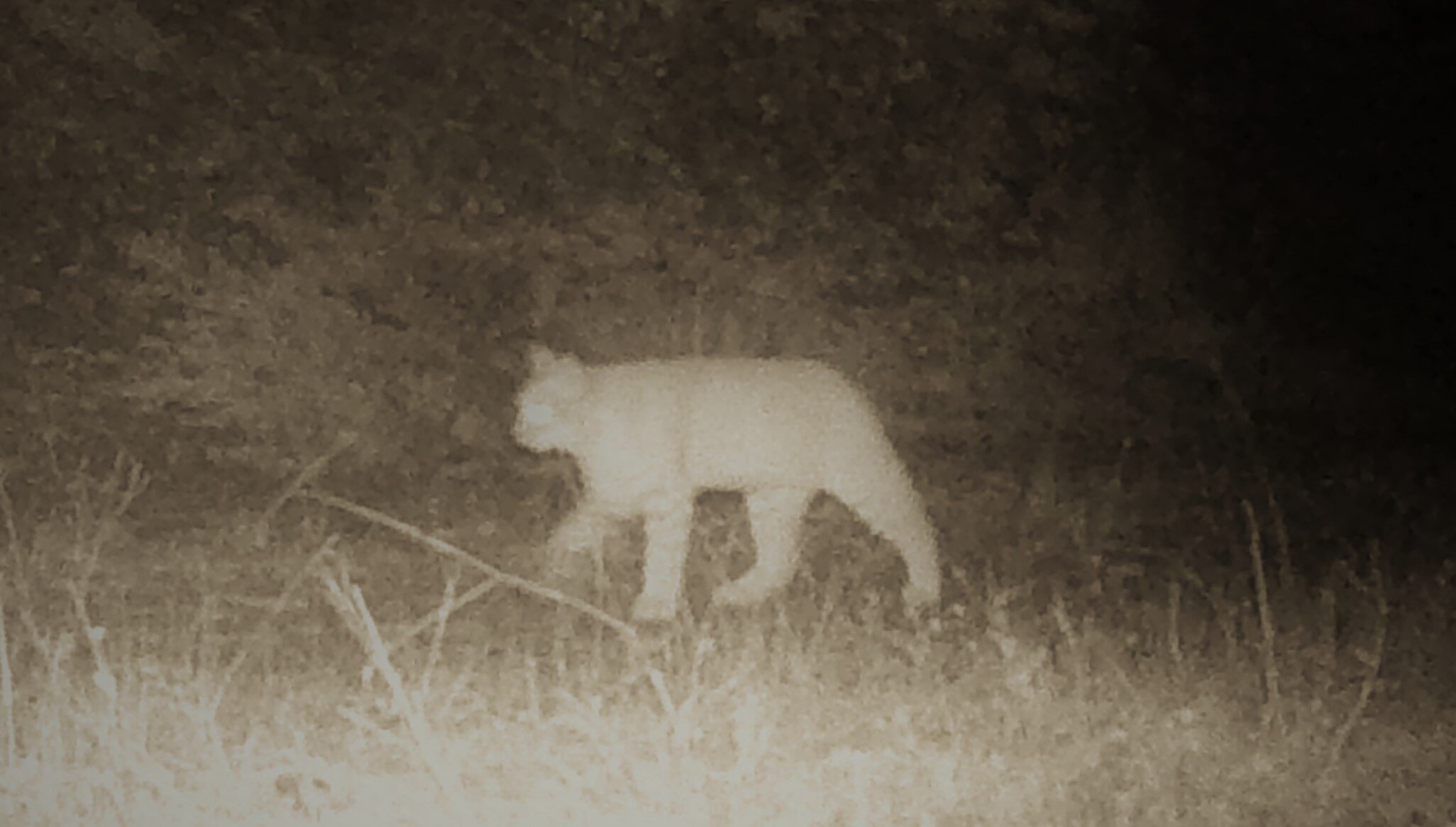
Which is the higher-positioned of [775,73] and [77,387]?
[775,73]

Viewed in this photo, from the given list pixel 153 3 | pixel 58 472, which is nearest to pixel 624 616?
pixel 58 472

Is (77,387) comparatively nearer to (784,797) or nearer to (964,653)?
(784,797)

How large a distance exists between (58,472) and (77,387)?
0.10m

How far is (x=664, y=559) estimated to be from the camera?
3.71 feet

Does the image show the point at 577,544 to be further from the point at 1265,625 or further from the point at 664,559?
the point at 1265,625

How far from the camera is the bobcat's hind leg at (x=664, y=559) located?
1128mm

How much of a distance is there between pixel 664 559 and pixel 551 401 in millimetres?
228

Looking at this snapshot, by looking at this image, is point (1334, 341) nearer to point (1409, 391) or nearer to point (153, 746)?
point (1409, 391)

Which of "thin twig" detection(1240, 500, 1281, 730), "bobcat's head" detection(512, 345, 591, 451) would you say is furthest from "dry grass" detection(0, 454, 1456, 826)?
"bobcat's head" detection(512, 345, 591, 451)

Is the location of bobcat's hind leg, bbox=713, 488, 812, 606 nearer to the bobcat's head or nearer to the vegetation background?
the vegetation background

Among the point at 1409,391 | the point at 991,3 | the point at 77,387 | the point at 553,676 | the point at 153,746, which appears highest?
the point at 991,3

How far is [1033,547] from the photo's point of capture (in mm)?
1126

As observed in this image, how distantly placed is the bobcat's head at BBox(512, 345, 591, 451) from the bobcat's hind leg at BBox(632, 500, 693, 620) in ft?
0.45

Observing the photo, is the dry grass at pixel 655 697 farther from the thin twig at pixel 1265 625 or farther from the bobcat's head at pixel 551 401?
the bobcat's head at pixel 551 401
